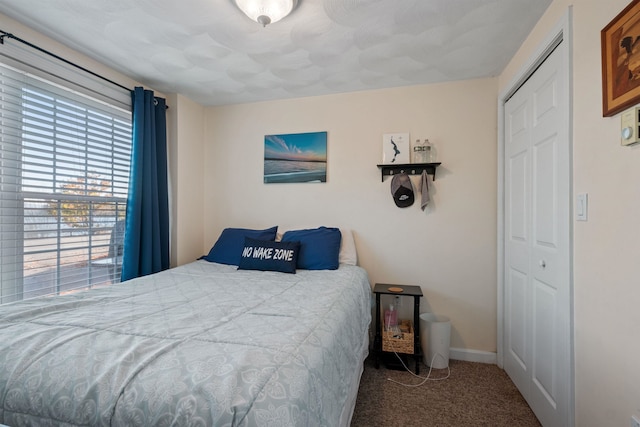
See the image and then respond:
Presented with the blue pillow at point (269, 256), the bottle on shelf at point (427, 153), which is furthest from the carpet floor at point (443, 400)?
the bottle on shelf at point (427, 153)

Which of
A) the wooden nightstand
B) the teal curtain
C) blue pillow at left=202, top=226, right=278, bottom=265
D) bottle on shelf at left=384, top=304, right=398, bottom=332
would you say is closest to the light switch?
the wooden nightstand

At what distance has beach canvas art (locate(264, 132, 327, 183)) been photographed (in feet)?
8.97

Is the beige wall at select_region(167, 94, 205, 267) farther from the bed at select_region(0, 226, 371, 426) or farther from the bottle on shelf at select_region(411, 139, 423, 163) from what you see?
the bottle on shelf at select_region(411, 139, 423, 163)

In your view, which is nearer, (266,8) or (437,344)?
(266,8)

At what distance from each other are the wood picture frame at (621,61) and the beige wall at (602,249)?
0.05 metres

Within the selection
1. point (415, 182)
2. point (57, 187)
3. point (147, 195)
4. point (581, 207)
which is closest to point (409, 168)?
point (415, 182)

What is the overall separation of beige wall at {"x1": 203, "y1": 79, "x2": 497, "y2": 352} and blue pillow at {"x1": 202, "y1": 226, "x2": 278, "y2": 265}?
219 mm

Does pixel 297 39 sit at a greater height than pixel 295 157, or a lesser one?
greater

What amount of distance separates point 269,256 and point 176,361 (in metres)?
1.47

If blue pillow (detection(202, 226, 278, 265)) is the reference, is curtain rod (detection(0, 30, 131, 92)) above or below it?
above

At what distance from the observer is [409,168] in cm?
249

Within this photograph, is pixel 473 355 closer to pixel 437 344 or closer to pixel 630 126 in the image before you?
pixel 437 344

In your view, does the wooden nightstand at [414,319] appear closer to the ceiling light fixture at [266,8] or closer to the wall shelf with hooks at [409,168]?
the wall shelf with hooks at [409,168]

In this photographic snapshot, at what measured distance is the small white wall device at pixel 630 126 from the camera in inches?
35.9
